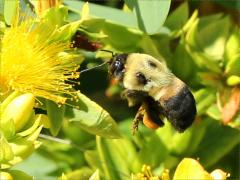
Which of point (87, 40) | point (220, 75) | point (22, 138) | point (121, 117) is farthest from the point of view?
point (121, 117)

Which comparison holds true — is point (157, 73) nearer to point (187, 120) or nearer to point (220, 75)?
point (187, 120)

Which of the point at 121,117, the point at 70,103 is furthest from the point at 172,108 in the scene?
the point at 121,117

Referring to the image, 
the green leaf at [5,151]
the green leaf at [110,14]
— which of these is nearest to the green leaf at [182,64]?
the green leaf at [110,14]

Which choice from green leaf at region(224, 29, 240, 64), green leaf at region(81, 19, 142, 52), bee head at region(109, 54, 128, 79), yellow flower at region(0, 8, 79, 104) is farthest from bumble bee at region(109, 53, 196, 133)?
green leaf at region(224, 29, 240, 64)

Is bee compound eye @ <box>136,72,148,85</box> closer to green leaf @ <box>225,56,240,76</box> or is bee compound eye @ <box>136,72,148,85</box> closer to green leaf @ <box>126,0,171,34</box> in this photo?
green leaf @ <box>126,0,171,34</box>

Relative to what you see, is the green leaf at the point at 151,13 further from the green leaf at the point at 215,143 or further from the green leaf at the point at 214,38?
the green leaf at the point at 215,143

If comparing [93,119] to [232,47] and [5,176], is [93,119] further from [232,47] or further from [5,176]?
[232,47]

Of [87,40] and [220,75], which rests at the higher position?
[87,40]
